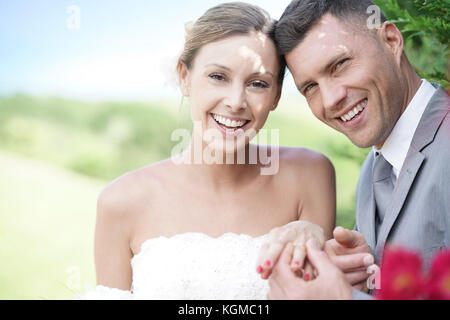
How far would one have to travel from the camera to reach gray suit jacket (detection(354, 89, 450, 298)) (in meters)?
1.81

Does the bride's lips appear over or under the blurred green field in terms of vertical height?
under

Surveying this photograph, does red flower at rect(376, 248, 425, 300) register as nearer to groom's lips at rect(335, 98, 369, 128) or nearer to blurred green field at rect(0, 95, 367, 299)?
groom's lips at rect(335, 98, 369, 128)

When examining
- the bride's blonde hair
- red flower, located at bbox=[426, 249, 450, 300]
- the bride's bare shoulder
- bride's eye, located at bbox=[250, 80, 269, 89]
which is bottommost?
red flower, located at bbox=[426, 249, 450, 300]

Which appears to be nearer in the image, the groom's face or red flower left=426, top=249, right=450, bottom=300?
red flower left=426, top=249, right=450, bottom=300

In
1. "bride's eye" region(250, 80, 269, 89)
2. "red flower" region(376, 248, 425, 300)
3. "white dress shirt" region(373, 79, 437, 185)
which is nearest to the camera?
"red flower" region(376, 248, 425, 300)

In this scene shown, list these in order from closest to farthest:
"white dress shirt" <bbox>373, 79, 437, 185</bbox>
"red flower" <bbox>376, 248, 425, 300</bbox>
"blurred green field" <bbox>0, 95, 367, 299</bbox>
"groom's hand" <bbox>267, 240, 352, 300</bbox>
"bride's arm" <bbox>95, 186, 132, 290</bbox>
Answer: "red flower" <bbox>376, 248, 425, 300</bbox> → "groom's hand" <bbox>267, 240, 352, 300</bbox> → "white dress shirt" <bbox>373, 79, 437, 185</bbox> → "bride's arm" <bbox>95, 186, 132, 290</bbox> → "blurred green field" <bbox>0, 95, 367, 299</bbox>

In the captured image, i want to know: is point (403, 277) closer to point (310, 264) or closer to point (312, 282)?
point (312, 282)

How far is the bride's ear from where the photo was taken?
2.54 meters

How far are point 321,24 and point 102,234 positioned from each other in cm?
157

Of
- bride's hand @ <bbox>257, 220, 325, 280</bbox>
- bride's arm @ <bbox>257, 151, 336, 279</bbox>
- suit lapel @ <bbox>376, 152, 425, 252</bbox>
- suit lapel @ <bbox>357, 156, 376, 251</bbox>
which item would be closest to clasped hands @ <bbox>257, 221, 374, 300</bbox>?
bride's hand @ <bbox>257, 220, 325, 280</bbox>

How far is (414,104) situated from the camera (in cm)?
215

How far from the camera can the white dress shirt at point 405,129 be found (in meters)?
2.13

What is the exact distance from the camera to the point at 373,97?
84.7 inches

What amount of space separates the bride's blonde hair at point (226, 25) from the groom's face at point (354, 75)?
0.23 m
